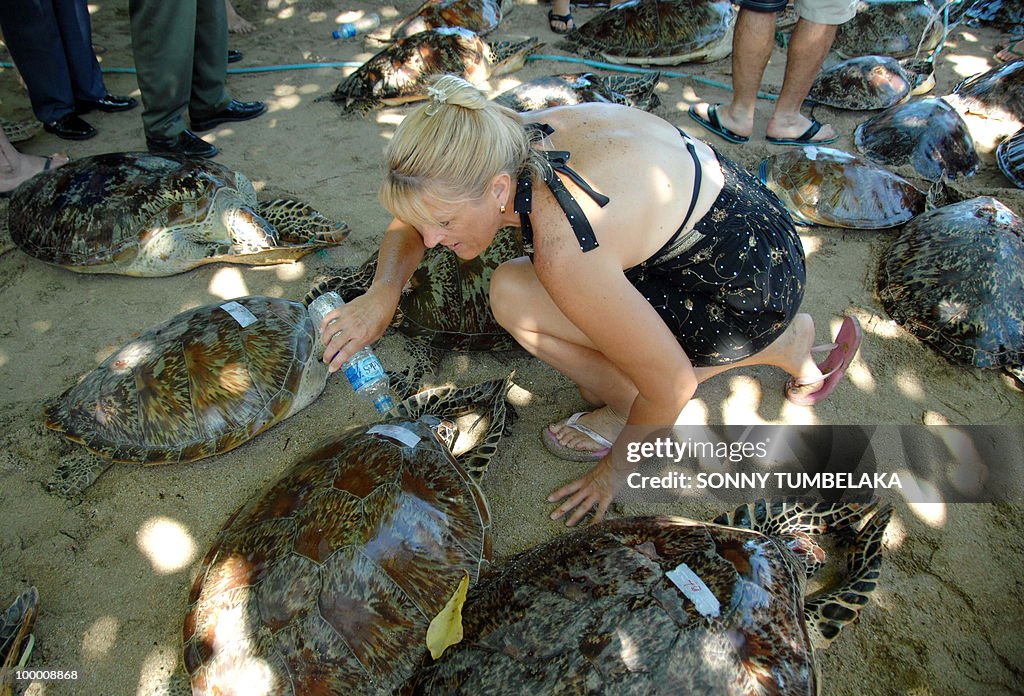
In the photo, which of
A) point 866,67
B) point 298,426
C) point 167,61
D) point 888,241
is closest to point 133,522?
point 298,426

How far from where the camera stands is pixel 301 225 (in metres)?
3.11

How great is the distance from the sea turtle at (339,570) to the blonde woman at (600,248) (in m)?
0.37

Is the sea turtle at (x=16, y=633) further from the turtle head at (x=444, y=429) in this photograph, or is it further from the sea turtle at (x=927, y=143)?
the sea turtle at (x=927, y=143)

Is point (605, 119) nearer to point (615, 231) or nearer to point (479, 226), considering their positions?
point (615, 231)

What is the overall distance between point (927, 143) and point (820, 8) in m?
1.03

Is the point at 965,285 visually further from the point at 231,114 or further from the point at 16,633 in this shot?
the point at 231,114

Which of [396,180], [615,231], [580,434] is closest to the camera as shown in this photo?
[396,180]

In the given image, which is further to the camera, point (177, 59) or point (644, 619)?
point (177, 59)

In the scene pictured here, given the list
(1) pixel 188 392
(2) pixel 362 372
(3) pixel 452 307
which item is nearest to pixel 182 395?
(1) pixel 188 392

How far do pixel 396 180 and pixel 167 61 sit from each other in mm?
2952

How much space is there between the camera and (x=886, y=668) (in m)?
1.77

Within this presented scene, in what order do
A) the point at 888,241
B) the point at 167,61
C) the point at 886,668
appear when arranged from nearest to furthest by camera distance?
1. the point at 886,668
2. the point at 888,241
3. the point at 167,61

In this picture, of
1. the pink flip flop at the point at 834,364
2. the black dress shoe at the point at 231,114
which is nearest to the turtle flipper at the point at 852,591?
the pink flip flop at the point at 834,364

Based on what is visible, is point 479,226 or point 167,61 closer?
point 479,226
